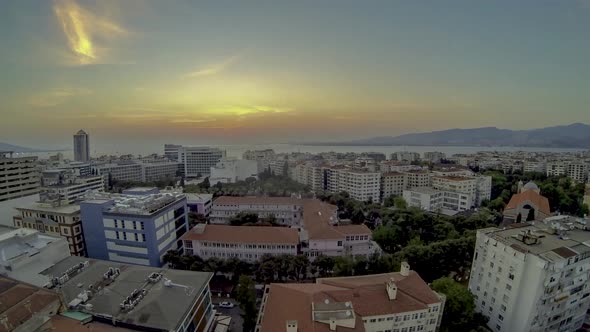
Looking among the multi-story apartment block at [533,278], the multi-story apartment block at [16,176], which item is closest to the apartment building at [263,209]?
the multi-story apartment block at [533,278]

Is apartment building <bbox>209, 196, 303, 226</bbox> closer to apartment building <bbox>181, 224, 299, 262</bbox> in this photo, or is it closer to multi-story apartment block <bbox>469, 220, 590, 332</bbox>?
apartment building <bbox>181, 224, 299, 262</bbox>

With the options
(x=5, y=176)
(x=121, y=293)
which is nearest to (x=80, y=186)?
(x=5, y=176)

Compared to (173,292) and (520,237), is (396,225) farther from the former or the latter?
(173,292)

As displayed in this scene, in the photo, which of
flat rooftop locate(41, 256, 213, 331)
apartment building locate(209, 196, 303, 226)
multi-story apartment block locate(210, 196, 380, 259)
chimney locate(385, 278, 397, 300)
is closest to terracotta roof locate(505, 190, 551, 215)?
multi-story apartment block locate(210, 196, 380, 259)

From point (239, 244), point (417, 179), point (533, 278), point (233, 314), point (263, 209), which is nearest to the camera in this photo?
point (533, 278)

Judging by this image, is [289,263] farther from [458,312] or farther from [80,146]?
[80,146]

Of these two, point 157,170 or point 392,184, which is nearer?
point 392,184

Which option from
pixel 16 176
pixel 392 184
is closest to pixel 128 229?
pixel 16 176
